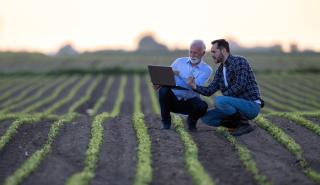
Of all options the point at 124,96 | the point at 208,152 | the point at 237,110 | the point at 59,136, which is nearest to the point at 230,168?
the point at 208,152

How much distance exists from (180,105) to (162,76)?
726 mm

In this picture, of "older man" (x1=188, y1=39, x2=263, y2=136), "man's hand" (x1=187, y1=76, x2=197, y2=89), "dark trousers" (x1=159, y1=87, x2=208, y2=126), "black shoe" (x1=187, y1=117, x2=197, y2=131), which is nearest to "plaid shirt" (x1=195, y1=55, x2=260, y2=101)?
"older man" (x1=188, y1=39, x2=263, y2=136)

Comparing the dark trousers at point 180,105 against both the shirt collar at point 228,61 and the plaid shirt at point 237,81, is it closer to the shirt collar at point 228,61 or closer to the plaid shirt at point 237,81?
the plaid shirt at point 237,81

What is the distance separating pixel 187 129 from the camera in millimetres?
11750

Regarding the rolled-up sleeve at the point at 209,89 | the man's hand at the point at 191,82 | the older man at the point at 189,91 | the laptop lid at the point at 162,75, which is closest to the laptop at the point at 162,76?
the laptop lid at the point at 162,75

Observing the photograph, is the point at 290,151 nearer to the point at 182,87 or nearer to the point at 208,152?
the point at 208,152

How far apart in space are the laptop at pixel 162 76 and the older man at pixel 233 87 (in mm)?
367

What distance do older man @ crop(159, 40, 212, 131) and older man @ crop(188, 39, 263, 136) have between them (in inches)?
9.2

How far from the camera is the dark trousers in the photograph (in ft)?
37.1

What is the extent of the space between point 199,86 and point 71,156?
2706 mm

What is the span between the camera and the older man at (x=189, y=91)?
11120mm

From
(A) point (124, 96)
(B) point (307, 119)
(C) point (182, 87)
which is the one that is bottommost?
(A) point (124, 96)

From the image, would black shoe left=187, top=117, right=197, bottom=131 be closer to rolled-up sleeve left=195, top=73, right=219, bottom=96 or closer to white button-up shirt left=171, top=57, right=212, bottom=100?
white button-up shirt left=171, top=57, right=212, bottom=100

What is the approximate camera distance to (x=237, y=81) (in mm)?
10758
